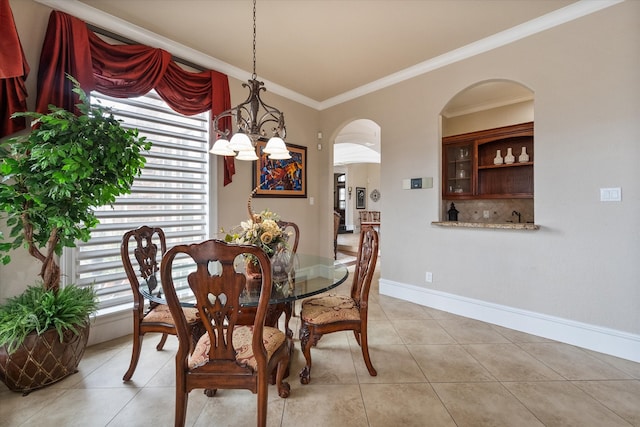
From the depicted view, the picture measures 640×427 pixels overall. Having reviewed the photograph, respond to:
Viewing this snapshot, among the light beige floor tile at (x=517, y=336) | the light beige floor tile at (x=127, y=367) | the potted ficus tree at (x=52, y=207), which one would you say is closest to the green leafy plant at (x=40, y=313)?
the potted ficus tree at (x=52, y=207)

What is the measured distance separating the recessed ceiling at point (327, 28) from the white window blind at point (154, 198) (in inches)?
26.2

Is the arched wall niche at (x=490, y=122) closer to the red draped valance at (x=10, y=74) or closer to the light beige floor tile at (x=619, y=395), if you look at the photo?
the light beige floor tile at (x=619, y=395)

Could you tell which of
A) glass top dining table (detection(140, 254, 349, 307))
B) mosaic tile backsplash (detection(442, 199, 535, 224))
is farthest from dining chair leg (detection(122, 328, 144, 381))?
mosaic tile backsplash (detection(442, 199, 535, 224))

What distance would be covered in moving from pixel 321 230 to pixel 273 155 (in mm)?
2599

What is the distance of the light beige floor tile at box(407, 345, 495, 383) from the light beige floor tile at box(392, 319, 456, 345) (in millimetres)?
92

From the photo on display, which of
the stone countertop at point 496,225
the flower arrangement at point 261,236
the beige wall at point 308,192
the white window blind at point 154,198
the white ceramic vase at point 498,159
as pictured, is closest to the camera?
the flower arrangement at point 261,236

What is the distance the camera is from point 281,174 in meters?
3.95

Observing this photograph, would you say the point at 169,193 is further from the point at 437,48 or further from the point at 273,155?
the point at 437,48

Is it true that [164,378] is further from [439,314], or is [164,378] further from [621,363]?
[621,363]

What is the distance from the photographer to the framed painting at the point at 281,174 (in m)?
3.70

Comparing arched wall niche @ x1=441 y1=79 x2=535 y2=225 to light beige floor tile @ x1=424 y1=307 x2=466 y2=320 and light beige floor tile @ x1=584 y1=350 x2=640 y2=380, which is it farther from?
light beige floor tile @ x1=584 y1=350 x2=640 y2=380

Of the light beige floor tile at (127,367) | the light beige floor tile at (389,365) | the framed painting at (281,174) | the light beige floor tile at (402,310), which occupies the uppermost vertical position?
the framed painting at (281,174)

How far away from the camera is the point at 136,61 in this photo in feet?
8.18

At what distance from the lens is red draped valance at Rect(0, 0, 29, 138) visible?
1.81m
